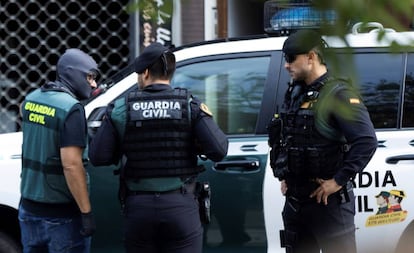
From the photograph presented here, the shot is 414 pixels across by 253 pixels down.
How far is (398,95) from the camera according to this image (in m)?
4.57

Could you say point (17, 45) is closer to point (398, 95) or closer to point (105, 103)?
point (105, 103)

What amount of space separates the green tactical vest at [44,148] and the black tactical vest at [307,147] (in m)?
1.03

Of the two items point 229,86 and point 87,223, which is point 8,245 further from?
point 229,86

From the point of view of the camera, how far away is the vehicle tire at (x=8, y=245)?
15.0 ft

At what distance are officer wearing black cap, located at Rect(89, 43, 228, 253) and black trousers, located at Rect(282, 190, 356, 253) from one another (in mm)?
500

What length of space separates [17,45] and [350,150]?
527cm

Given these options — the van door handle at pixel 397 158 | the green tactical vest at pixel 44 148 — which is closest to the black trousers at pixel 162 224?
the green tactical vest at pixel 44 148

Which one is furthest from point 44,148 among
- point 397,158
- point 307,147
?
point 397,158

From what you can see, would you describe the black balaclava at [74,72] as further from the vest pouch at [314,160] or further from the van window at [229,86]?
the vest pouch at [314,160]

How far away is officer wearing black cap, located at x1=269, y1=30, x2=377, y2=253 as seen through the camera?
3.71 m

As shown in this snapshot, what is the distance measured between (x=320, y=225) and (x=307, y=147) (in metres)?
0.38

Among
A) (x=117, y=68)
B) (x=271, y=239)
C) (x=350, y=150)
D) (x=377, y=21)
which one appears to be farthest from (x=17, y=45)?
(x=377, y=21)

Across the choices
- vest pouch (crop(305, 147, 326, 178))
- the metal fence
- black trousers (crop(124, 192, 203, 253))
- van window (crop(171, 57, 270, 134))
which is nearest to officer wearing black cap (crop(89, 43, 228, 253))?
black trousers (crop(124, 192, 203, 253))

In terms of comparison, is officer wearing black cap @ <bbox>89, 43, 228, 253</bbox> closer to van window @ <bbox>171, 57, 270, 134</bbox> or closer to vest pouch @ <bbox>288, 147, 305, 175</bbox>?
vest pouch @ <bbox>288, 147, 305, 175</bbox>
